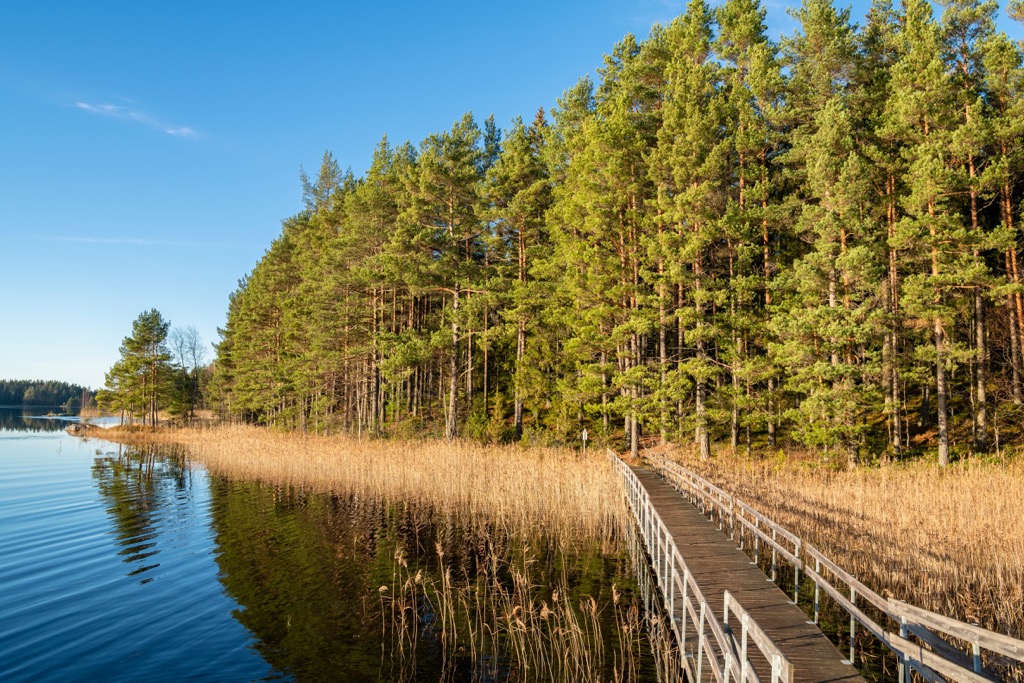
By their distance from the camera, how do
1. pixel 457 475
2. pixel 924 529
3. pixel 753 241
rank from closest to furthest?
pixel 924 529 → pixel 457 475 → pixel 753 241

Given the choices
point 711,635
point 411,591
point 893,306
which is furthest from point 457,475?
point 893,306

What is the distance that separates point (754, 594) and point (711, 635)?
169cm

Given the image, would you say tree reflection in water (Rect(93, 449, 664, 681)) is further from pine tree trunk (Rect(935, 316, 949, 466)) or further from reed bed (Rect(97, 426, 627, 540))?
pine tree trunk (Rect(935, 316, 949, 466))

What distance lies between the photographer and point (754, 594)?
27.1ft

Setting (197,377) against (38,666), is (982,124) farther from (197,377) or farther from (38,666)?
(197,377)

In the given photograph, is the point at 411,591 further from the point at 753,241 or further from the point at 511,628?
the point at 753,241

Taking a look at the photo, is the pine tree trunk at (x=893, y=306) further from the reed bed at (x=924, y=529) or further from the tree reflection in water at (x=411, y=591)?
the tree reflection in water at (x=411, y=591)

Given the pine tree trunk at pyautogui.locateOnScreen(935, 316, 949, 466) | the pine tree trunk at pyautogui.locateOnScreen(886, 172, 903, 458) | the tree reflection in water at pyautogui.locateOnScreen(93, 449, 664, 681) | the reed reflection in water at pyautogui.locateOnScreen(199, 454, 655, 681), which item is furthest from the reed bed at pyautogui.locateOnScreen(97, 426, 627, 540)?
the pine tree trunk at pyautogui.locateOnScreen(935, 316, 949, 466)

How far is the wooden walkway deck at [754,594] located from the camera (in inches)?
234

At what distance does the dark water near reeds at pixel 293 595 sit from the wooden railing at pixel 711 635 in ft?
2.88

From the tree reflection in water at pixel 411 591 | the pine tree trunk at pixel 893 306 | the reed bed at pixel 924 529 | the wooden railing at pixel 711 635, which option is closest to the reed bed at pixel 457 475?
the tree reflection in water at pixel 411 591

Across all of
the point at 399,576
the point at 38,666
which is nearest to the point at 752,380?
the point at 399,576

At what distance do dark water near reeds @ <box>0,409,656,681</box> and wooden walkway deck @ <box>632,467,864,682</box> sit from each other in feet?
4.97

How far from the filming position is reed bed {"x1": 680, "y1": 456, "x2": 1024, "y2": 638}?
29.6ft
